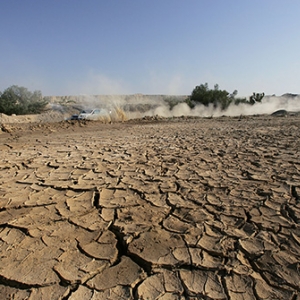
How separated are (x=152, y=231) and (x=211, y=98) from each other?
18455 mm

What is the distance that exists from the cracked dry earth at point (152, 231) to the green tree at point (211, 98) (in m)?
16.2

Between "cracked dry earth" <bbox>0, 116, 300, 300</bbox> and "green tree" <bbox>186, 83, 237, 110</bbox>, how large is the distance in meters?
16.2

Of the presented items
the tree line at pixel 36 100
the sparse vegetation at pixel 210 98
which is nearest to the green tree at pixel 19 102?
the tree line at pixel 36 100

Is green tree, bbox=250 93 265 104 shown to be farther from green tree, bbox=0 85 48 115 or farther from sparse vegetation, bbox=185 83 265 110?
green tree, bbox=0 85 48 115

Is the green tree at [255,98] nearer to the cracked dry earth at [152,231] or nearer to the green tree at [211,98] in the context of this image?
the green tree at [211,98]

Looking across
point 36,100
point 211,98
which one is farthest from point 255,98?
point 36,100

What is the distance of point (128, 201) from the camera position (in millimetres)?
2217

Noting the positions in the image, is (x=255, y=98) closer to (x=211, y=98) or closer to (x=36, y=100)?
(x=211, y=98)

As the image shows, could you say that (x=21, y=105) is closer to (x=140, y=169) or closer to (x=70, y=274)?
(x=140, y=169)

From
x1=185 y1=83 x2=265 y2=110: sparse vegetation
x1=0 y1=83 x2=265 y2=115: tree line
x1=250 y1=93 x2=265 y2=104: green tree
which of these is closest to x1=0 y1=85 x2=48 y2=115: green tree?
x1=0 y1=83 x2=265 y2=115: tree line

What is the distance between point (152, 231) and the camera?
175 centimetres

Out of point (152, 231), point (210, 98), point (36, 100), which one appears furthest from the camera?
point (36, 100)

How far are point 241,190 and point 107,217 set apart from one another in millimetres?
1168

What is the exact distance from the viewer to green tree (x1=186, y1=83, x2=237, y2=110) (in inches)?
743
